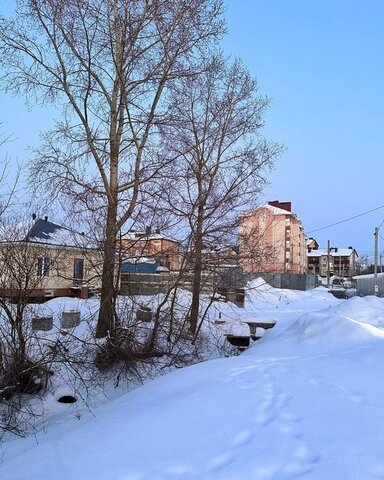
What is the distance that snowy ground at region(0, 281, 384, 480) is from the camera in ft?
10.9

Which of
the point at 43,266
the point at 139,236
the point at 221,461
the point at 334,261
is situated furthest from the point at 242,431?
the point at 334,261

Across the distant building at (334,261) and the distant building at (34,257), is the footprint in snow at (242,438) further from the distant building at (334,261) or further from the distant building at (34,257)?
the distant building at (334,261)

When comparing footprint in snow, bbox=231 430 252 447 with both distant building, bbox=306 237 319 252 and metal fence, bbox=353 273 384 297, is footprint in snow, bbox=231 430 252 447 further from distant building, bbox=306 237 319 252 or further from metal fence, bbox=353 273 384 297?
distant building, bbox=306 237 319 252

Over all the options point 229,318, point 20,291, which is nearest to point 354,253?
point 229,318

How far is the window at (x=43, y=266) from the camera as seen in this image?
9.35 m

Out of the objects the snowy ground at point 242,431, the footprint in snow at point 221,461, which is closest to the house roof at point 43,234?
the snowy ground at point 242,431

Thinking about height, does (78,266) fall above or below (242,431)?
above

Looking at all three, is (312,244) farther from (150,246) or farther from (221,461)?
(221,461)

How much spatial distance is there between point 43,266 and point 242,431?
6.88 metres

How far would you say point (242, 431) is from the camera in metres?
3.87

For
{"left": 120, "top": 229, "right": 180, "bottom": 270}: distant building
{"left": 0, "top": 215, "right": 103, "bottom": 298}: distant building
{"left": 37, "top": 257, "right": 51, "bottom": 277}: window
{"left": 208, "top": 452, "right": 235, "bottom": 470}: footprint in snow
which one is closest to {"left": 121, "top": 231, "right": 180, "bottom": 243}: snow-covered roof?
{"left": 120, "top": 229, "right": 180, "bottom": 270}: distant building

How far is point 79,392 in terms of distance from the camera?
370 inches

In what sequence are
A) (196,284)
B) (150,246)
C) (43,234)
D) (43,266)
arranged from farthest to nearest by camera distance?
(196,284) → (150,246) → (43,234) → (43,266)

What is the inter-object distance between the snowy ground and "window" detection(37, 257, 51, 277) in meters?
3.90
